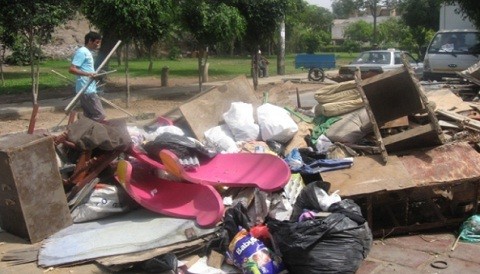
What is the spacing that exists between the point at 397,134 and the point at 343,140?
641 mm

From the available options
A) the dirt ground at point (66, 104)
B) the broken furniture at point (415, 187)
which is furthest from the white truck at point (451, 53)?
the broken furniture at point (415, 187)

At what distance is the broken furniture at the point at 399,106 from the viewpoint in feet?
17.8

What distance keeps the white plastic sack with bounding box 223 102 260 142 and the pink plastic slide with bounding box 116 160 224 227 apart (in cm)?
123

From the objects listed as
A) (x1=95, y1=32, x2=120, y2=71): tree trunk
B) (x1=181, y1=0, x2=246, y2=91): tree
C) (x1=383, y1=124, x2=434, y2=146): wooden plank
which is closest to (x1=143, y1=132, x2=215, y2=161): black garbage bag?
(x1=383, y1=124, x2=434, y2=146): wooden plank

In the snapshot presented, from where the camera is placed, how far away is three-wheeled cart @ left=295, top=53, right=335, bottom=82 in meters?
23.8

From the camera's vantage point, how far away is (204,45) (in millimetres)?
16984

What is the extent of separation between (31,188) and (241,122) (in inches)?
96.5

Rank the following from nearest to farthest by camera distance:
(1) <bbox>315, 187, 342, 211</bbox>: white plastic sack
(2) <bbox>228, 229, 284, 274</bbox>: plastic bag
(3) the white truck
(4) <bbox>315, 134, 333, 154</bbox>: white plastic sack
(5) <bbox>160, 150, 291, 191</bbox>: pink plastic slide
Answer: (2) <bbox>228, 229, 284, 274</bbox>: plastic bag, (1) <bbox>315, 187, 342, 211</bbox>: white plastic sack, (5) <bbox>160, 150, 291, 191</bbox>: pink plastic slide, (4) <bbox>315, 134, 333, 154</bbox>: white plastic sack, (3) the white truck

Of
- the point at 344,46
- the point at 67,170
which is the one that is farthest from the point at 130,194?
the point at 344,46

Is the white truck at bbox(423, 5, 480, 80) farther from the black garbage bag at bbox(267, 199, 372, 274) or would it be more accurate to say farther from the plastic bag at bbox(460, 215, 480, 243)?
the black garbage bag at bbox(267, 199, 372, 274)

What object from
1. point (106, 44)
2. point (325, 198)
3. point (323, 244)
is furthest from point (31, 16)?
point (323, 244)

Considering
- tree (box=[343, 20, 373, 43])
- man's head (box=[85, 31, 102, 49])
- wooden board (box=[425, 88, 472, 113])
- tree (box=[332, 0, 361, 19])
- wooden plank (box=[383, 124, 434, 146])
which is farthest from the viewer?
tree (box=[332, 0, 361, 19])

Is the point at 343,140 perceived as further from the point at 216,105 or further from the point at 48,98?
the point at 48,98

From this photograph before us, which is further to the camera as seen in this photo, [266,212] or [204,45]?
[204,45]
